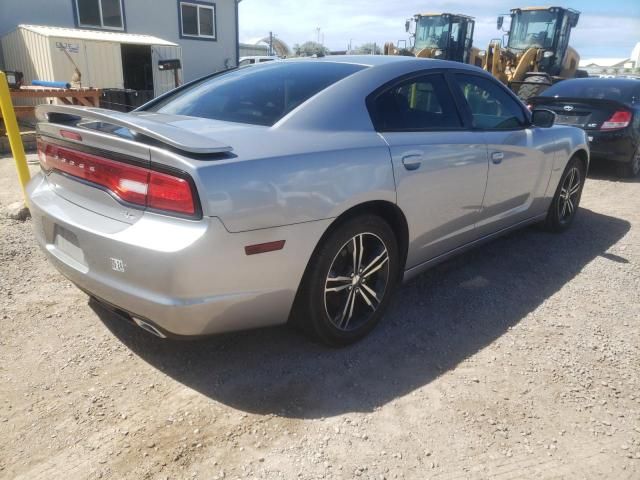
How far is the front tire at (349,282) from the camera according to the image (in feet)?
8.05

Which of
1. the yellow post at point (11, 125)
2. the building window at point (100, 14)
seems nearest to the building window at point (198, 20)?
the building window at point (100, 14)

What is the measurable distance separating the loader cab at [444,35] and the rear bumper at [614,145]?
9205 mm

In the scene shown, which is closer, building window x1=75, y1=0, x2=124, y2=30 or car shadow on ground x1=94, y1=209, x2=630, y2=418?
car shadow on ground x1=94, y1=209, x2=630, y2=418

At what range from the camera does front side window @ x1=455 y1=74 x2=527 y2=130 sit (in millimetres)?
3461

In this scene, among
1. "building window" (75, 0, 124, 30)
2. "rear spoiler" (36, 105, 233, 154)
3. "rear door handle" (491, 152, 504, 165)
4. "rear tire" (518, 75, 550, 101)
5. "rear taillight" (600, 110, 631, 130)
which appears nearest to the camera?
"rear spoiler" (36, 105, 233, 154)

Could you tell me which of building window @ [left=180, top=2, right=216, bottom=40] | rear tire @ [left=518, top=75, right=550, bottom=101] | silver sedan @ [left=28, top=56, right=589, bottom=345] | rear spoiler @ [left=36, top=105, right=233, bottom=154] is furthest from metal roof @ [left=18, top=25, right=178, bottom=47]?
rear spoiler @ [left=36, top=105, right=233, bottom=154]

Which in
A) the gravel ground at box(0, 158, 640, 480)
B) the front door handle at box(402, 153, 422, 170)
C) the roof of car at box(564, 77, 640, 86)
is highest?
the roof of car at box(564, 77, 640, 86)

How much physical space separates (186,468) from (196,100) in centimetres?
206

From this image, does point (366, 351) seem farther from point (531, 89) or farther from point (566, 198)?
point (531, 89)

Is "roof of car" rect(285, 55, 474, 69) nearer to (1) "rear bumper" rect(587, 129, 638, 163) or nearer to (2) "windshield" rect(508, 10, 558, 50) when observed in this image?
(1) "rear bumper" rect(587, 129, 638, 163)

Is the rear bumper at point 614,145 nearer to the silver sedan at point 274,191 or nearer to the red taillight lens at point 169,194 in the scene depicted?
the silver sedan at point 274,191

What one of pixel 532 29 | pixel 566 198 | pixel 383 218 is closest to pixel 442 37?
pixel 532 29

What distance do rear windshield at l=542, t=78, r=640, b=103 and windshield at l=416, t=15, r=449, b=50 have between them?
851 centimetres

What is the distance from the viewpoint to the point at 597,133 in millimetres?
7070
